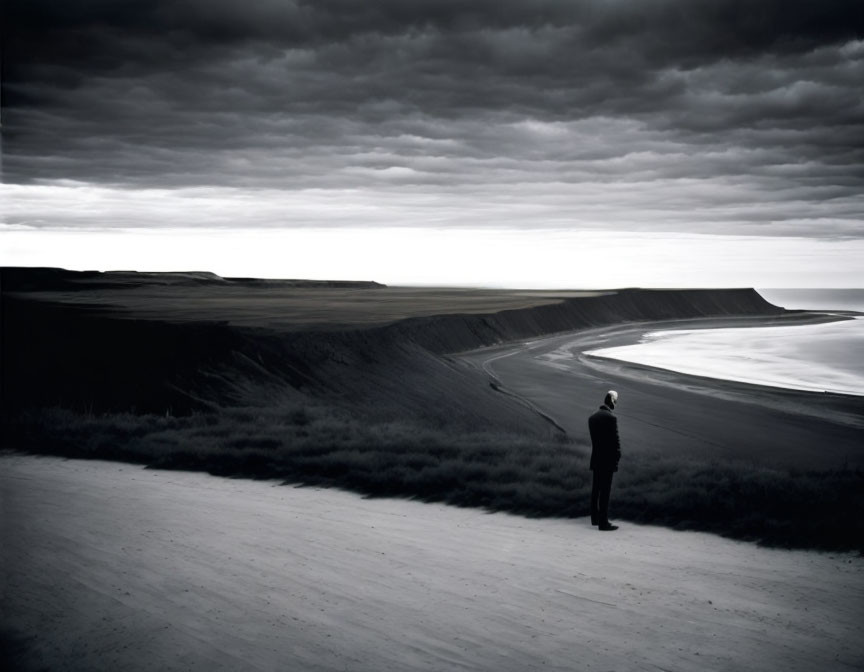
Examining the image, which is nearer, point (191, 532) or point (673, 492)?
point (191, 532)

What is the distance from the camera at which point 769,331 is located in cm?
9500

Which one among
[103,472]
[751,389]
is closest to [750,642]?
[103,472]

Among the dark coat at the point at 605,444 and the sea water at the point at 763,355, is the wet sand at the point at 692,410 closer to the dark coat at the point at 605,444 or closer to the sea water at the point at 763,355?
the sea water at the point at 763,355

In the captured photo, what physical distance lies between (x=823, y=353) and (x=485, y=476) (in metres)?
59.1

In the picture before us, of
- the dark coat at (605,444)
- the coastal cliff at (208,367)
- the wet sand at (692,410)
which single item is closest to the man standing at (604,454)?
the dark coat at (605,444)

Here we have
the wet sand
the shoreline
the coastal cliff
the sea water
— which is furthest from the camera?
the sea water

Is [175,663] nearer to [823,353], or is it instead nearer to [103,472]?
[103,472]

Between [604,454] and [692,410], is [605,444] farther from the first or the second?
[692,410]

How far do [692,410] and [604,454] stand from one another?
21.8 m

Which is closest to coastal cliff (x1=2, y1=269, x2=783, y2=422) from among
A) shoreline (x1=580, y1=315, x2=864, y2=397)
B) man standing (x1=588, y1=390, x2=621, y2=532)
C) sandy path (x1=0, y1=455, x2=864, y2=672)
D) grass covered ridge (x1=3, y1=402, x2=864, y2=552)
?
grass covered ridge (x1=3, y1=402, x2=864, y2=552)

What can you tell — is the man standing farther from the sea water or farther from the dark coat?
the sea water

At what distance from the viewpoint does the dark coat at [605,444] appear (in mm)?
11602

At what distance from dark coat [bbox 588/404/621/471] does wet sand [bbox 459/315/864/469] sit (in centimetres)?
806

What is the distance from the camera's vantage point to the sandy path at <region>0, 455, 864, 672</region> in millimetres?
7461
